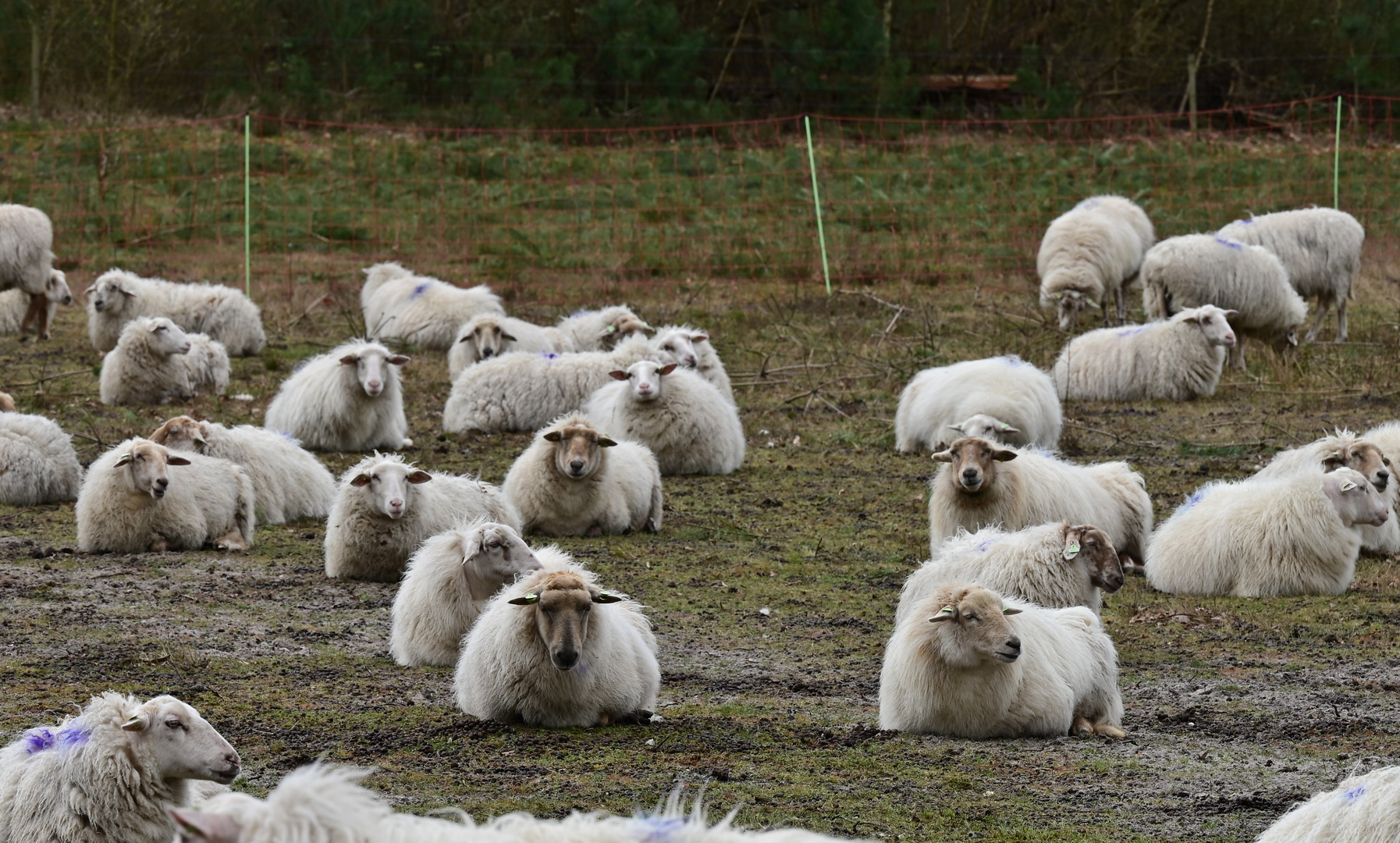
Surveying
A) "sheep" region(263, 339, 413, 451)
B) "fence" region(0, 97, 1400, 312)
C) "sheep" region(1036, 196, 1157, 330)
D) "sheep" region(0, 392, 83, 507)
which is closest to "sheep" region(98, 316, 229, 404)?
"sheep" region(263, 339, 413, 451)

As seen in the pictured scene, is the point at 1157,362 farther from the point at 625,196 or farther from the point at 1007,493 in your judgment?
the point at 625,196

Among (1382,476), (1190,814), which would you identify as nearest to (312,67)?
(1382,476)

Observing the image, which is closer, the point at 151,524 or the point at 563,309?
the point at 151,524

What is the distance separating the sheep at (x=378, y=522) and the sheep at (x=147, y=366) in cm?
529

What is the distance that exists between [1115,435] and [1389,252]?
10.7 meters

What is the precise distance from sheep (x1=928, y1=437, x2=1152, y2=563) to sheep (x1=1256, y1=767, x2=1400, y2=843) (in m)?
4.46

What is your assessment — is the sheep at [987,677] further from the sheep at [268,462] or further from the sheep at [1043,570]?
the sheep at [268,462]

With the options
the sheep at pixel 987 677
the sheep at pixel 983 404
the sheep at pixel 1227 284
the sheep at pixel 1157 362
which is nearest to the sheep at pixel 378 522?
the sheep at pixel 987 677

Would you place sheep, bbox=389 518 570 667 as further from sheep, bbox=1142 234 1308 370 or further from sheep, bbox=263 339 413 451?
sheep, bbox=1142 234 1308 370

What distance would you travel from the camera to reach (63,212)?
22078mm

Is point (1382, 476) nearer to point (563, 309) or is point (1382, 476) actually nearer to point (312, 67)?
point (563, 309)

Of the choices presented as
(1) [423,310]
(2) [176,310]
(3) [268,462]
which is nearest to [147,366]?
(2) [176,310]

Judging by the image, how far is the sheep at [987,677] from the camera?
5.93 meters

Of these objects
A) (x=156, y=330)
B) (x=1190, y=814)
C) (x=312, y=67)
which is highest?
(x=312, y=67)
